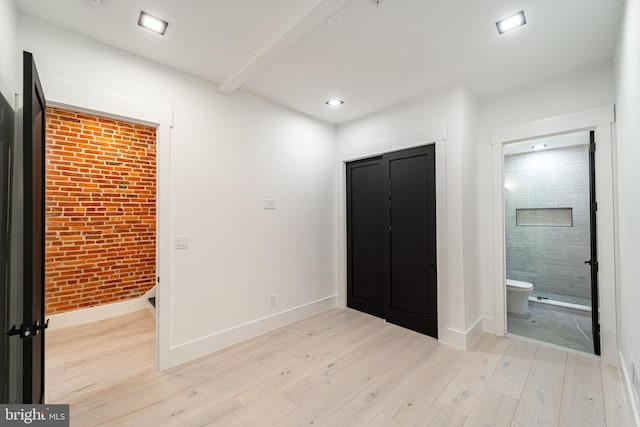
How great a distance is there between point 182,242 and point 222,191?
25.4 inches

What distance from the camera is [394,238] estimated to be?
3445 millimetres

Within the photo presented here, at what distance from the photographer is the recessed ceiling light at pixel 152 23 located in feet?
6.33

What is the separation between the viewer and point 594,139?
2596 millimetres

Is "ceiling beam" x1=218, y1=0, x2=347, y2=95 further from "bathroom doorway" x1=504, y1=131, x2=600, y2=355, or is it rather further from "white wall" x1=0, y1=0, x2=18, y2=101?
"bathroom doorway" x1=504, y1=131, x2=600, y2=355

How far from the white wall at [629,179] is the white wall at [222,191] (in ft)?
9.67

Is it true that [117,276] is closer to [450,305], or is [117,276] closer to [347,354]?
[347,354]

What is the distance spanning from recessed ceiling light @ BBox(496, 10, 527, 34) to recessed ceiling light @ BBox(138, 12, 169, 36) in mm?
2431

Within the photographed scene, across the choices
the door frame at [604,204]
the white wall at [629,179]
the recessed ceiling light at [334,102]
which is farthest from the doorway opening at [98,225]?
the door frame at [604,204]

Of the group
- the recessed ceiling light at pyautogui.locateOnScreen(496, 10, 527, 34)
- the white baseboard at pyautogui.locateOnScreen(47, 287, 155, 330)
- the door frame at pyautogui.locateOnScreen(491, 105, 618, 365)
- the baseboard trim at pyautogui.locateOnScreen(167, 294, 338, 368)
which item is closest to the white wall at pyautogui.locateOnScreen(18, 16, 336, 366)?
the baseboard trim at pyautogui.locateOnScreen(167, 294, 338, 368)

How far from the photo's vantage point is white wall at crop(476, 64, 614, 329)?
8.43ft

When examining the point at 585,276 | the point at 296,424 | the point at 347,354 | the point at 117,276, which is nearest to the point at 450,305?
the point at 347,354

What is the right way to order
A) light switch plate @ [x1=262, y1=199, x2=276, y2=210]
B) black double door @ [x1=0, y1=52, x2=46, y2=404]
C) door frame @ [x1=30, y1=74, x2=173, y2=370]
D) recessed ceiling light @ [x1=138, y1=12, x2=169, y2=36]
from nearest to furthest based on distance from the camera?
black double door @ [x1=0, y1=52, x2=46, y2=404] < recessed ceiling light @ [x1=138, y1=12, x2=169, y2=36] < door frame @ [x1=30, y1=74, x2=173, y2=370] < light switch plate @ [x1=262, y1=199, x2=276, y2=210]

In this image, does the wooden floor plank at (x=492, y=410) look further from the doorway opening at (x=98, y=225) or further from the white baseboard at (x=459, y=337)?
the doorway opening at (x=98, y=225)

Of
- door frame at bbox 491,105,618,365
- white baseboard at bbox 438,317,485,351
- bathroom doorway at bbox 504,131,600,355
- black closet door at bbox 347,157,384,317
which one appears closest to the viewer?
door frame at bbox 491,105,618,365
